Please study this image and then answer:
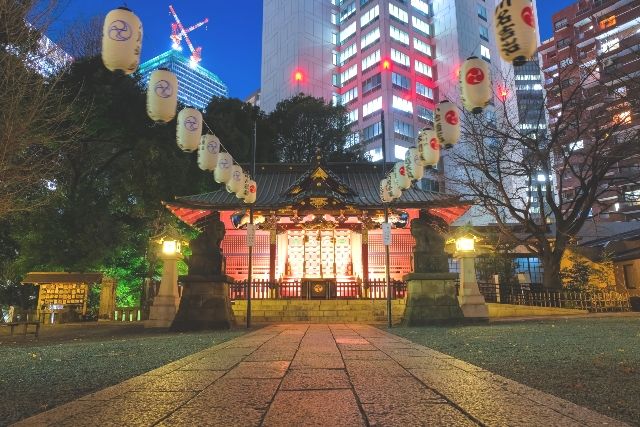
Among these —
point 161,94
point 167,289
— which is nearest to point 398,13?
point 161,94

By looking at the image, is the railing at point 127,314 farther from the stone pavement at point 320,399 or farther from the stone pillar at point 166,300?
the stone pavement at point 320,399

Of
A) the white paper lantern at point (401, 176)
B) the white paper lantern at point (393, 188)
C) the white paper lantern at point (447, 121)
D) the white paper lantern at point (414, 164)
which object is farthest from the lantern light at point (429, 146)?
the white paper lantern at point (393, 188)

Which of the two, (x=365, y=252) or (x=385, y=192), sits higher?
(x=385, y=192)

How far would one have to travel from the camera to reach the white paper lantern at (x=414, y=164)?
→ 15172mm

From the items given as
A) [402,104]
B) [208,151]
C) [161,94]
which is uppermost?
[402,104]

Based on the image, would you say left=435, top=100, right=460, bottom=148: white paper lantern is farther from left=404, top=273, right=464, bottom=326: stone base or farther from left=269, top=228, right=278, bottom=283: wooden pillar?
left=269, top=228, right=278, bottom=283: wooden pillar

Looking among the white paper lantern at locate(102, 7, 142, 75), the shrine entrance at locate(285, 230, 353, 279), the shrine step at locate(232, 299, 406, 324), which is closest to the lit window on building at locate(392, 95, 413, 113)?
the shrine entrance at locate(285, 230, 353, 279)

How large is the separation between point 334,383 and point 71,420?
7.39 ft

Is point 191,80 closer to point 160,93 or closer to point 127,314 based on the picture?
point 127,314

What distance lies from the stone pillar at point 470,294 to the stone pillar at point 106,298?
1545 centimetres

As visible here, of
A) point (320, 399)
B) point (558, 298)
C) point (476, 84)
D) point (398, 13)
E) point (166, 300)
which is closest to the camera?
point (320, 399)

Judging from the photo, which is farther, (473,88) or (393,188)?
(393,188)

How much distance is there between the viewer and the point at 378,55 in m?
64.2

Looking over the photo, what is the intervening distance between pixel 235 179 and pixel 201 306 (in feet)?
16.3
